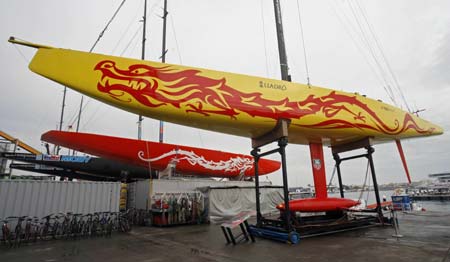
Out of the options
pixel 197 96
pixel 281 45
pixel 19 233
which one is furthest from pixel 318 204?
pixel 19 233

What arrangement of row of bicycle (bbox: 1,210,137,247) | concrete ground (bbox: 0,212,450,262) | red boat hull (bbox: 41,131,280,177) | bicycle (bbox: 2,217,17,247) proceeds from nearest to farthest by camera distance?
concrete ground (bbox: 0,212,450,262) → bicycle (bbox: 2,217,17,247) → row of bicycle (bbox: 1,210,137,247) → red boat hull (bbox: 41,131,280,177)

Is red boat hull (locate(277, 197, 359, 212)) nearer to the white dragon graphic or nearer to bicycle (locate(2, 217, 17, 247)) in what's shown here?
bicycle (locate(2, 217, 17, 247))

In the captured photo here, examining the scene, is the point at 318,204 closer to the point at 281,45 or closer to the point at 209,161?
the point at 281,45

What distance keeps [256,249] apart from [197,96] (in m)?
3.74

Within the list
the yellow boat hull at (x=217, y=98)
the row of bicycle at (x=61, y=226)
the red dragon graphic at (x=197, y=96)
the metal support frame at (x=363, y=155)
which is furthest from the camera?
the metal support frame at (x=363, y=155)

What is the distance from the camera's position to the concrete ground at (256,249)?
490 cm

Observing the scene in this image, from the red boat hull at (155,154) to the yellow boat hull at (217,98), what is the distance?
706cm

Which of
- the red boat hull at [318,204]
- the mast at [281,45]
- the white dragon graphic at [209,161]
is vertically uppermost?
the mast at [281,45]

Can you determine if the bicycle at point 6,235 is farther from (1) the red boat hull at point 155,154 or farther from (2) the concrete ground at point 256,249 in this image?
(1) the red boat hull at point 155,154

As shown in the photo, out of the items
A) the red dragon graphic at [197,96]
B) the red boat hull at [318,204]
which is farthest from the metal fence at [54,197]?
the red boat hull at [318,204]

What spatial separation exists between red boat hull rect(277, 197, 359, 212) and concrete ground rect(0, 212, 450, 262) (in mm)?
758

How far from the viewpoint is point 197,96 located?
242 inches

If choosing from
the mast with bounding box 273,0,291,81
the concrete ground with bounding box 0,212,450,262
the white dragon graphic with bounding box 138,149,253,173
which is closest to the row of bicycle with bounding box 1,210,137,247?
the concrete ground with bounding box 0,212,450,262

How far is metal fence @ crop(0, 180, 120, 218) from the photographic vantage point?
305 inches
